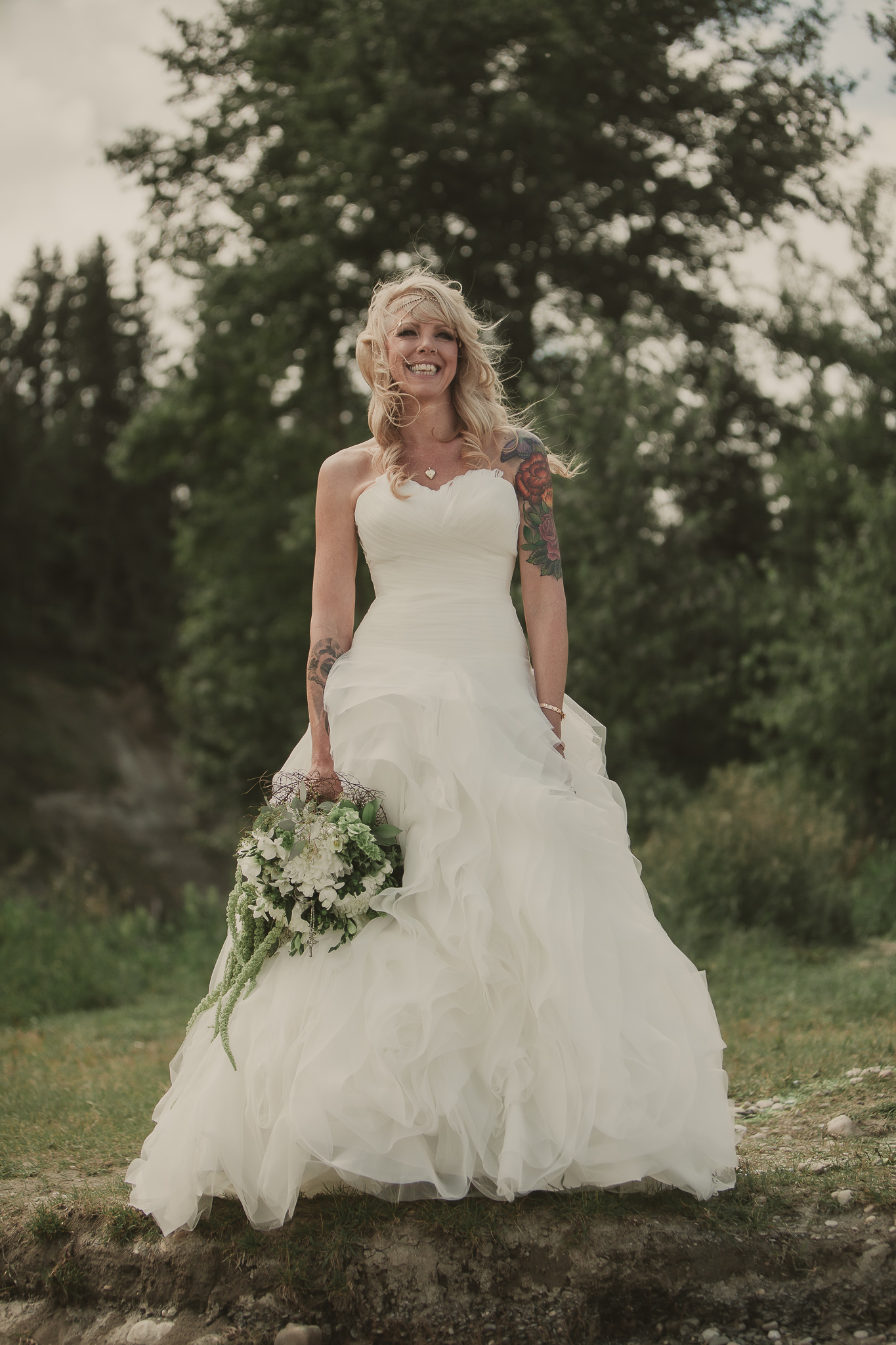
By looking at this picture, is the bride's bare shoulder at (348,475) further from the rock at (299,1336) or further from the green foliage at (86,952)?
the green foliage at (86,952)

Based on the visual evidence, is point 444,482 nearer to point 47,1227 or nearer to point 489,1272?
point 489,1272

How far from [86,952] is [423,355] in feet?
24.5

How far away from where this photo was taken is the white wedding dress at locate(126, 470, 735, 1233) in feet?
10.5

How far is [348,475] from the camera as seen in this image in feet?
13.3

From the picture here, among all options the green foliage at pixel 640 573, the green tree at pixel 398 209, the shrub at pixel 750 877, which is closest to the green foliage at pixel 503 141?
the green tree at pixel 398 209

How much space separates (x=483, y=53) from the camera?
16453 mm

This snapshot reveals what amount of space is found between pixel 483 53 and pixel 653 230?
3.88m

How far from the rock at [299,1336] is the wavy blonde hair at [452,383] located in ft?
8.57

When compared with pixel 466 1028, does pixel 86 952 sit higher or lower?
lower

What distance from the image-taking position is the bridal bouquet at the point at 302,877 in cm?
345

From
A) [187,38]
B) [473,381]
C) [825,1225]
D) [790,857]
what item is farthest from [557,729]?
[187,38]

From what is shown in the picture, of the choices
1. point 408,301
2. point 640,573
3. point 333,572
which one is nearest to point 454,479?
point 333,572

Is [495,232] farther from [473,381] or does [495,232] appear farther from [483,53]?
[473,381]

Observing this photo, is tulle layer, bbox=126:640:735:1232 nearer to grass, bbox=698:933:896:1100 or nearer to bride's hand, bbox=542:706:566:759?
bride's hand, bbox=542:706:566:759
